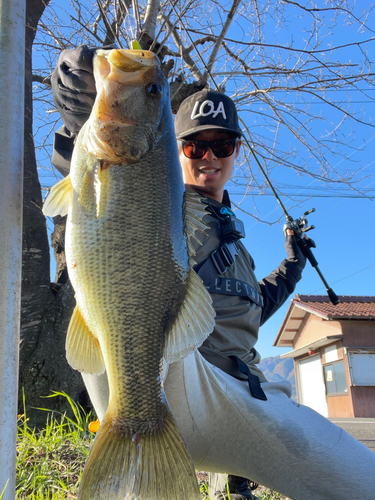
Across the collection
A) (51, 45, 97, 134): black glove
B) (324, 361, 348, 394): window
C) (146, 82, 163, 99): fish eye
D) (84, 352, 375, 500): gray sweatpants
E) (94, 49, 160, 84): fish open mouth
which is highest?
(51, 45, 97, 134): black glove

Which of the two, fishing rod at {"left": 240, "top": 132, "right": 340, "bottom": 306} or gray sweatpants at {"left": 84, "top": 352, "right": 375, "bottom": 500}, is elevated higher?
fishing rod at {"left": 240, "top": 132, "right": 340, "bottom": 306}

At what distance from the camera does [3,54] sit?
4.96ft

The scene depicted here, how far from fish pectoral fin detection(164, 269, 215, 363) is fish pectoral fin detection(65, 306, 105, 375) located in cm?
24

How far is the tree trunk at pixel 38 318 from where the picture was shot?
3.92m

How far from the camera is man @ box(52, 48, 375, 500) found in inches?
67.6

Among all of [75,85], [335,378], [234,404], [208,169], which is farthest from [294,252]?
[335,378]

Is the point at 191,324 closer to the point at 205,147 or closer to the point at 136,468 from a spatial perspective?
the point at 136,468

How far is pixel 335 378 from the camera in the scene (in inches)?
758

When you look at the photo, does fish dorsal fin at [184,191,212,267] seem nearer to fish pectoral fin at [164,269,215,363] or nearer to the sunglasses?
fish pectoral fin at [164,269,215,363]

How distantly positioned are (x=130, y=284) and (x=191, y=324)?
269mm

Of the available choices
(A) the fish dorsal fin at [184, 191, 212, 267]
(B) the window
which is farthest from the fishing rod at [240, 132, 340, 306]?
(B) the window

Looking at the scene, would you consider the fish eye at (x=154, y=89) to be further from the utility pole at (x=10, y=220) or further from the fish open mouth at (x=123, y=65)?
the utility pole at (x=10, y=220)

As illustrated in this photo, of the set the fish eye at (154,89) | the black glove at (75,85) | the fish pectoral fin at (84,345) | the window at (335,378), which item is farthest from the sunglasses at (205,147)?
the window at (335,378)

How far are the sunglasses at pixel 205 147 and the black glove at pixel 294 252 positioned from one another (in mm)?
1249
